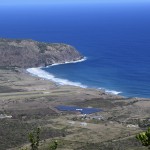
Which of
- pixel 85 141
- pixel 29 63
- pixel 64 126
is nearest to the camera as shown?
pixel 85 141

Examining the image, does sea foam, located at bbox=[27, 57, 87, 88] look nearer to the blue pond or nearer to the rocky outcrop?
the rocky outcrop

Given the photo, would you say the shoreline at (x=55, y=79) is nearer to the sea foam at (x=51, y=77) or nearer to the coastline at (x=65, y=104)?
the sea foam at (x=51, y=77)

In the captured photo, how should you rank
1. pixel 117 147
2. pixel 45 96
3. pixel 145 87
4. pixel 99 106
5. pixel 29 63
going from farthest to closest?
1. pixel 29 63
2. pixel 145 87
3. pixel 45 96
4. pixel 99 106
5. pixel 117 147

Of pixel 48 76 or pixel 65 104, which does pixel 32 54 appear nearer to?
pixel 48 76

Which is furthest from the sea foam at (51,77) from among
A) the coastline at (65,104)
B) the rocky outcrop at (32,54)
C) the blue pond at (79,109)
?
the blue pond at (79,109)

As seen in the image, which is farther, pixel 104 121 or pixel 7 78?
pixel 7 78

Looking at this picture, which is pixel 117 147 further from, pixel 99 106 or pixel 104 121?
pixel 99 106

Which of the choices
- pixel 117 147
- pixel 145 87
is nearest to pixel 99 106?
pixel 145 87

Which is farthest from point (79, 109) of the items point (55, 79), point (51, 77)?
point (51, 77)
